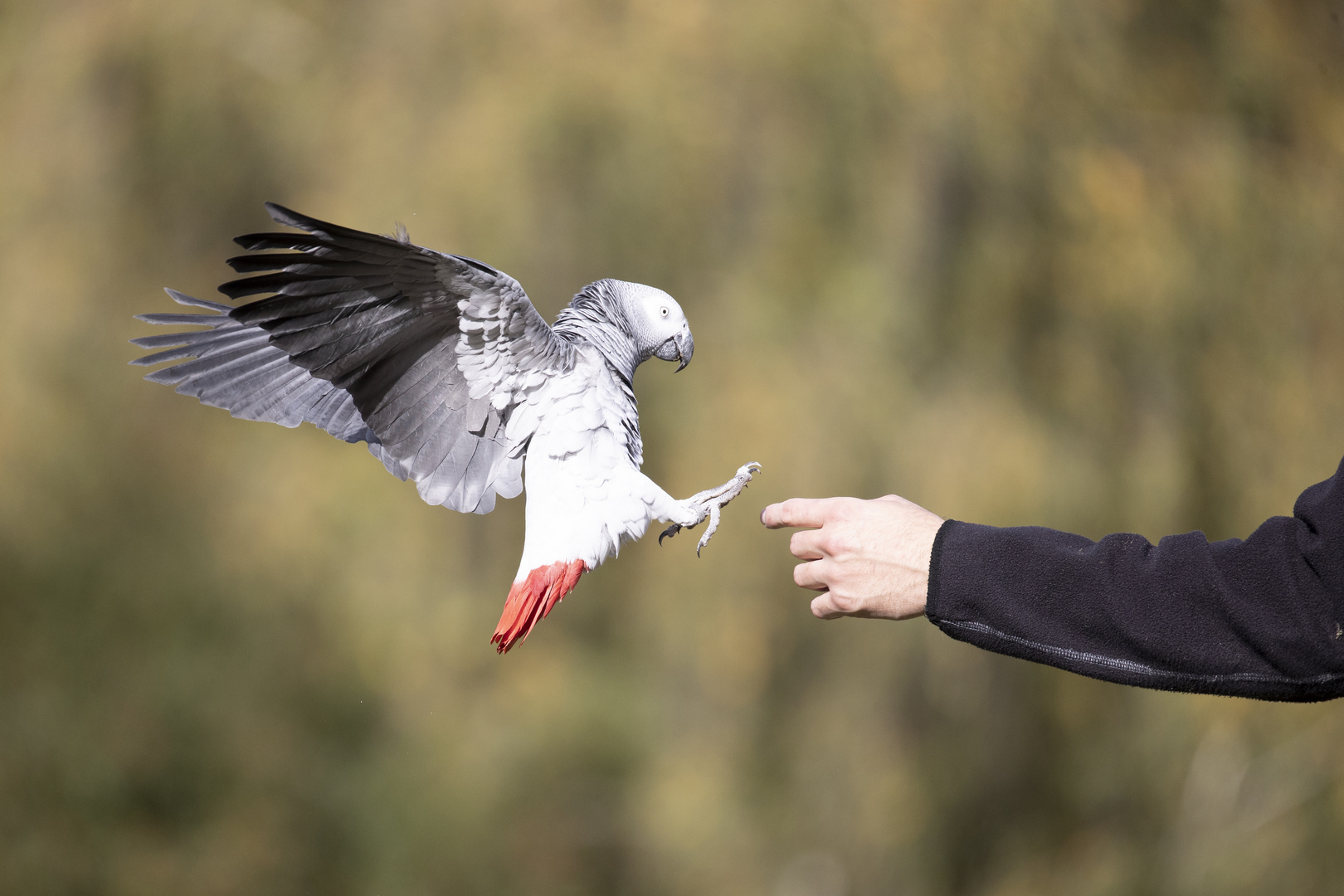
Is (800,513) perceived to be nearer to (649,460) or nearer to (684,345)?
(684,345)

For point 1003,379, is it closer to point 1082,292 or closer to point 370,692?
point 1082,292

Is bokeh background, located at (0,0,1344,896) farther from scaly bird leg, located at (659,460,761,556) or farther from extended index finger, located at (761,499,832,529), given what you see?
extended index finger, located at (761,499,832,529)

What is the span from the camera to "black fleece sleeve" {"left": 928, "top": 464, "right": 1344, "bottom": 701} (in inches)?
30.3

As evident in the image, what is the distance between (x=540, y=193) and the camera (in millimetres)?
2146

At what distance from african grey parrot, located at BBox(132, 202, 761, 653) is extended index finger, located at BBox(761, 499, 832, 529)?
0.35ft

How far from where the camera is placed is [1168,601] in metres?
0.82

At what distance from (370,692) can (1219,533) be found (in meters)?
2.43

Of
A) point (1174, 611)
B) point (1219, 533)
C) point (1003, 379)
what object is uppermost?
point (1003, 379)

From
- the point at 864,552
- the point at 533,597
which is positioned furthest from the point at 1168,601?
the point at 533,597

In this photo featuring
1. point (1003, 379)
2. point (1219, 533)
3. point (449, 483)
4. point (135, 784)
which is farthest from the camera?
point (1219, 533)

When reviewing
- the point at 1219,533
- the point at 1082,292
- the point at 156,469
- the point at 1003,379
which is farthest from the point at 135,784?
the point at 1219,533

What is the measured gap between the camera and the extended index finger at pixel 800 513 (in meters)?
1.02

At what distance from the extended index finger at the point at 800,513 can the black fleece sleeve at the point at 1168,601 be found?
0.52 feet

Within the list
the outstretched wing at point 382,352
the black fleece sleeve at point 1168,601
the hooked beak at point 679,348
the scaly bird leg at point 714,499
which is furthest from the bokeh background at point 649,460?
the black fleece sleeve at point 1168,601
